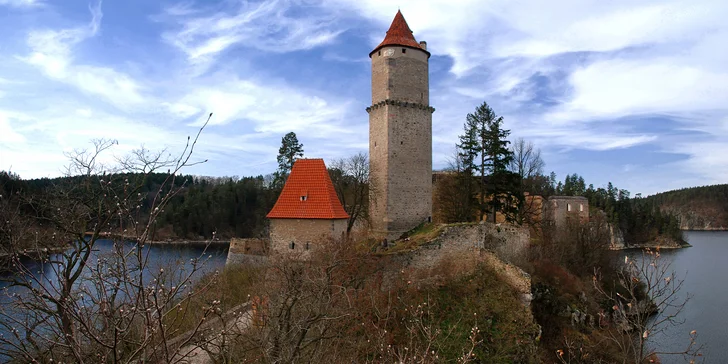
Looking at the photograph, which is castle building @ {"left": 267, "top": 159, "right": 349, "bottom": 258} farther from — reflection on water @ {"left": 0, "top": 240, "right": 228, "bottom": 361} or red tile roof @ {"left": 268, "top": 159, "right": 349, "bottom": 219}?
reflection on water @ {"left": 0, "top": 240, "right": 228, "bottom": 361}

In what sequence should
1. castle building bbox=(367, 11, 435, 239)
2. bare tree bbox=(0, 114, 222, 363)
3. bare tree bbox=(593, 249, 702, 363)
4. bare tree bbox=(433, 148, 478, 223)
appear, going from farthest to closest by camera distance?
bare tree bbox=(433, 148, 478, 223) → castle building bbox=(367, 11, 435, 239) → bare tree bbox=(593, 249, 702, 363) → bare tree bbox=(0, 114, 222, 363)

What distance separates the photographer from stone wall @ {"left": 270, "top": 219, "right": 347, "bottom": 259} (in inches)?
564

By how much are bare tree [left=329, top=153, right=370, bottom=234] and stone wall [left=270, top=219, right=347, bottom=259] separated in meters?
6.74

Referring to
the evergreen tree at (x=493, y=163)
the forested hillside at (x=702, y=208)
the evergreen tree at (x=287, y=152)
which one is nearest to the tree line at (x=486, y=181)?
the evergreen tree at (x=493, y=163)

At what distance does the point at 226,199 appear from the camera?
57156 millimetres

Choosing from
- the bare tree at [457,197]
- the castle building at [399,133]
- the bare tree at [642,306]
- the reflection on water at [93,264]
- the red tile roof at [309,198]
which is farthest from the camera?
the bare tree at [457,197]

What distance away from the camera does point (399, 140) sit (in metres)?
19.8

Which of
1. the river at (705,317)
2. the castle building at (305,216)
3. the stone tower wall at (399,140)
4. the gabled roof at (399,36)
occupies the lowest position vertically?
the river at (705,317)

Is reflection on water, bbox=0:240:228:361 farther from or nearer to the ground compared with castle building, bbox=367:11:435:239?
nearer to the ground

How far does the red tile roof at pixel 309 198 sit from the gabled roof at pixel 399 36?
719 centimetres

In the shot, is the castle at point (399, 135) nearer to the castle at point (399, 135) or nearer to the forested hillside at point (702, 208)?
the castle at point (399, 135)

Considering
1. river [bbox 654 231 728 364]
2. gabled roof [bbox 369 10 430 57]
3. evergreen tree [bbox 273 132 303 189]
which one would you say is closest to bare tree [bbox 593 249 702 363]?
river [bbox 654 231 728 364]

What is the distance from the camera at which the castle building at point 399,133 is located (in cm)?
1962

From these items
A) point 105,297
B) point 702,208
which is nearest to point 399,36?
point 105,297
